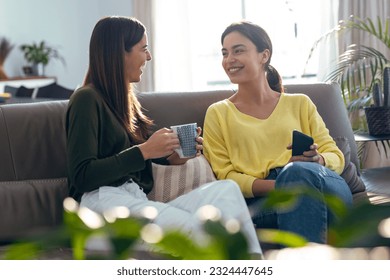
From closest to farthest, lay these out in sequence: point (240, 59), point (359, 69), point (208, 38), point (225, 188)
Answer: point (225, 188)
point (240, 59)
point (359, 69)
point (208, 38)

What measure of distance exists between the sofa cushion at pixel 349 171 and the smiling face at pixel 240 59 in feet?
1.24

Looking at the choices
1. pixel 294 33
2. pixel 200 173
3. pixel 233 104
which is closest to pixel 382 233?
pixel 200 173

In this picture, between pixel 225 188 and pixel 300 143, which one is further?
pixel 300 143

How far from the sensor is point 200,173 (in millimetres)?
2523

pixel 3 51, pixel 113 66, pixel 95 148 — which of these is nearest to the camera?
pixel 95 148

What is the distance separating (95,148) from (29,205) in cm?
32

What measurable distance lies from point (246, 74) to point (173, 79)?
367 cm

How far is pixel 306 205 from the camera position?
214 centimetres

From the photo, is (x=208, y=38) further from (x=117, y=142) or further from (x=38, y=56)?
(x=117, y=142)

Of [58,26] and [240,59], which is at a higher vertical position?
[58,26]

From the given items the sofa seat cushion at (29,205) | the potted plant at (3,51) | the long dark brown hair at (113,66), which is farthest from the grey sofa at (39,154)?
the potted plant at (3,51)

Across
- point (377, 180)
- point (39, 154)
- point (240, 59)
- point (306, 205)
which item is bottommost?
point (377, 180)

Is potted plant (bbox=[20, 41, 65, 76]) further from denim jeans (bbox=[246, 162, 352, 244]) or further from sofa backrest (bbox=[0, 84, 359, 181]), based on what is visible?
denim jeans (bbox=[246, 162, 352, 244])

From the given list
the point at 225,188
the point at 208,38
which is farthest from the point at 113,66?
the point at 208,38
